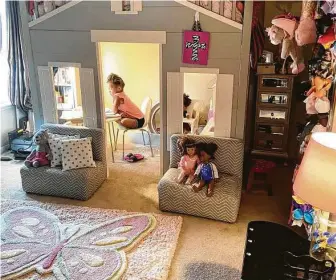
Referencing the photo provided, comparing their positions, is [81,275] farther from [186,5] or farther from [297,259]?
[186,5]

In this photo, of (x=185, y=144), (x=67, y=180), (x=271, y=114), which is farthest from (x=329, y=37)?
(x=67, y=180)

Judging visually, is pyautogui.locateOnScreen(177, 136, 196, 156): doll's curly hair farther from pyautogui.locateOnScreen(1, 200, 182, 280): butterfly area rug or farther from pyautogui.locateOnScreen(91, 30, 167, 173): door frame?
pyautogui.locateOnScreen(1, 200, 182, 280): butterfly area rug

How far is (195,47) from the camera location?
3307 millimetres

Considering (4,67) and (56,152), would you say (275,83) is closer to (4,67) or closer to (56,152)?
(56,152)

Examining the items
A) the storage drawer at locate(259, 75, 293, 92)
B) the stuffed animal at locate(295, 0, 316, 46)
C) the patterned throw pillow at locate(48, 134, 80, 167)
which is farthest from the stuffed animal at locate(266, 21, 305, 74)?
the patterned throw pillow at locate(48, 134, 80, 167)

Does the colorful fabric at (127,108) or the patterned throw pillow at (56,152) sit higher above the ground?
the colorful fabric at (127,108)

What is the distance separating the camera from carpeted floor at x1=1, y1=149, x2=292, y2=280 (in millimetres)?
2578

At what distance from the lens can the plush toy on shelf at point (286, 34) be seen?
2.81 m

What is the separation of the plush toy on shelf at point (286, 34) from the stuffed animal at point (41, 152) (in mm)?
2491

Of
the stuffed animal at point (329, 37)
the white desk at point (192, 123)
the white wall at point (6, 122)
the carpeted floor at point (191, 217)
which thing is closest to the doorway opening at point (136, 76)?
the carpeted floor at point (191, 217)

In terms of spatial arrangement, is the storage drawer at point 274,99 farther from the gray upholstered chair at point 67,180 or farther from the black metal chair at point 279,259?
the black metal chair at point 279,259

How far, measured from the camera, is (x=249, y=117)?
4.49 meters

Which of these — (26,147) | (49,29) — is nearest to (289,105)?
(49,29)

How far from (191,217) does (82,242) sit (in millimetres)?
1023
